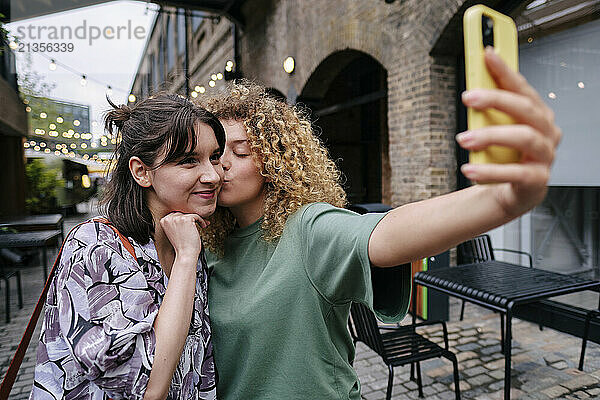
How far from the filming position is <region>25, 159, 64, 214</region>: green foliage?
11.1 m

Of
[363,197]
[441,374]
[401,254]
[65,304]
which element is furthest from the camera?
[363,197]

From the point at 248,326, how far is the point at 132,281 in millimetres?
382

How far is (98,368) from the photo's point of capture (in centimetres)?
101

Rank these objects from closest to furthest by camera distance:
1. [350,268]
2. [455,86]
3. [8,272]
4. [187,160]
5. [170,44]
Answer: [350,268] < [187,160] < [455,86] < [8,272] < [170,44]

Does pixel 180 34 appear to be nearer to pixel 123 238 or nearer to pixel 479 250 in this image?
Result: pixel 479 250

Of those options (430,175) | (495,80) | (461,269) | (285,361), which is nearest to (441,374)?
(461,269)

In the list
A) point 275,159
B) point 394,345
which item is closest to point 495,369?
point 394,345

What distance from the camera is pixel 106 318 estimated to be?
1.04m

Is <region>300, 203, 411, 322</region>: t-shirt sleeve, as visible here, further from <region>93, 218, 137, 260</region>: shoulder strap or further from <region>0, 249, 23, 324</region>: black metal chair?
<region>0, 249, 23, 324</region>: black metal chair

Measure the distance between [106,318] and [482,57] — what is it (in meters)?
1.03

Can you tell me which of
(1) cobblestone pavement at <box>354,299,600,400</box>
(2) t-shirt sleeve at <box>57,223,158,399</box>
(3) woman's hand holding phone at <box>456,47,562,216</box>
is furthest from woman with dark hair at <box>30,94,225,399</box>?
(1) cobblestone pavement at <box>354,299,600,400</box>

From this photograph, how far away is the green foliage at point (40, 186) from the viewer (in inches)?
437

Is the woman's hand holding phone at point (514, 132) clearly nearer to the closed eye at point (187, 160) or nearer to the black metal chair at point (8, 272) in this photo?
the closed eye at point (187, 160)

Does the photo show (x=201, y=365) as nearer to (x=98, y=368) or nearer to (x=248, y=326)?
(x=248, y=326)
